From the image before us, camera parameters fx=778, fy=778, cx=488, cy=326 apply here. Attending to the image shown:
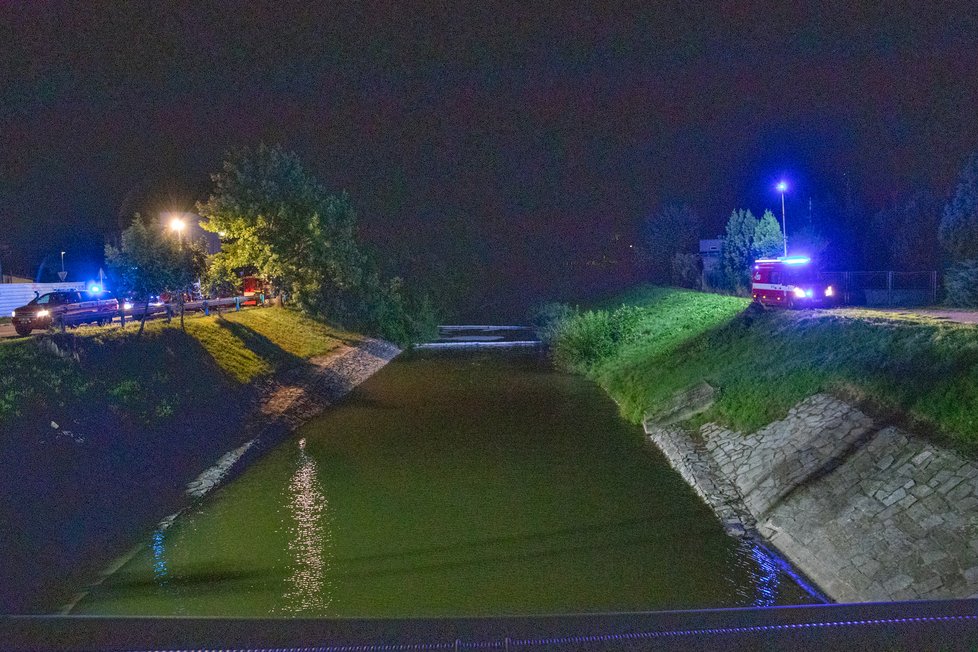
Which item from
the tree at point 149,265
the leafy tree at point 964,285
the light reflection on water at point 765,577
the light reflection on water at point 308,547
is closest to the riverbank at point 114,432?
the tree at point 149,265

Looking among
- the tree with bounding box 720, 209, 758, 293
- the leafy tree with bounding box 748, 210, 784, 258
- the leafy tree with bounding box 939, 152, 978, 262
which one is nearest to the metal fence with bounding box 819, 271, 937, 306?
the leafy tree with bounding box 939, 152, 978, 262

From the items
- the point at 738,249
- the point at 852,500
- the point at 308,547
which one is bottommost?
the point at 308,547

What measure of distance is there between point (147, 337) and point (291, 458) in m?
9.05

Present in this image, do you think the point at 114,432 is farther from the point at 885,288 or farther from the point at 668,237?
the point at 668,237

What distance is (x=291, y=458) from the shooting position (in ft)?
83.3

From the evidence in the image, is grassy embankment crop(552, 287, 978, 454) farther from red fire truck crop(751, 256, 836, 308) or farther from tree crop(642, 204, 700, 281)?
tree crop(642, 204, 700, 281)

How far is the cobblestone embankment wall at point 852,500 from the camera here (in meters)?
12.0

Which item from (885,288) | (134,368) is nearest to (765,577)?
(134,368)

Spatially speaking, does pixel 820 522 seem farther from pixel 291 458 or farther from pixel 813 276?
pixel 813 276

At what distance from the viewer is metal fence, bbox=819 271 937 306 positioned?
3766 cm

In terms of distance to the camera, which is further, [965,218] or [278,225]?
[278,225]

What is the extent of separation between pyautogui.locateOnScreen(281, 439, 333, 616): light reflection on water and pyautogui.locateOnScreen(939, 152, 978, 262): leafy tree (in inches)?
1347

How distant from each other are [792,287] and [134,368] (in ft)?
87.3

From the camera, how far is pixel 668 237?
328ft
